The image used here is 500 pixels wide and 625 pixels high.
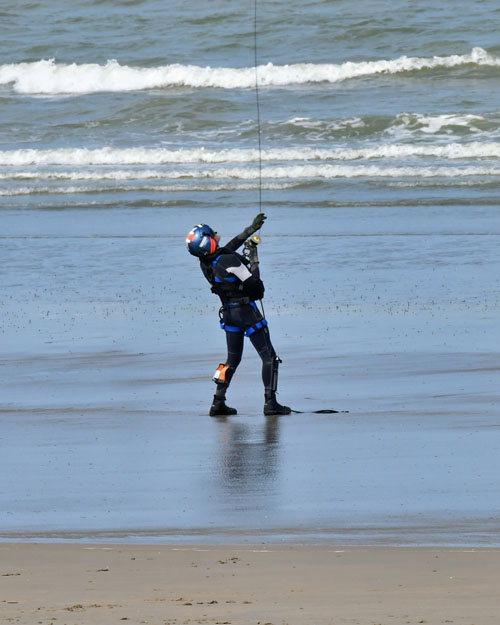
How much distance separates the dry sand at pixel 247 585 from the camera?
4.98m

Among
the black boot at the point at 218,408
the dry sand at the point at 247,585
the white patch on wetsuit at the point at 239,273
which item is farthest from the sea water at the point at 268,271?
the white patch on wetsuit at the point at 239,273

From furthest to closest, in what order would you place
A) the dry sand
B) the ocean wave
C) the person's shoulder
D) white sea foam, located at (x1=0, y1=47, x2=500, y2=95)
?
white sea foam, located at (x1=0, y1=47, x2=500, y2=95) → the ocean wave → the person's shoulder → the dry sand

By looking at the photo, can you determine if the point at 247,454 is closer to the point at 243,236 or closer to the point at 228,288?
the point at 228,288

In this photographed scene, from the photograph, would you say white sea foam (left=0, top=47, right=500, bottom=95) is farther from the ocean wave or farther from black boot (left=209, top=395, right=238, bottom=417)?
black boot (left=209, top=395, right=238, bottom=417)

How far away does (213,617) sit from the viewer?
498 cm

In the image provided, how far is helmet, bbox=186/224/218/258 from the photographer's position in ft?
30.2

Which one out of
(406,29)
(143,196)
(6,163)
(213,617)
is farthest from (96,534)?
(406,29)

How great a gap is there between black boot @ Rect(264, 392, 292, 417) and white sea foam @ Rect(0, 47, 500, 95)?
29962 millimetres

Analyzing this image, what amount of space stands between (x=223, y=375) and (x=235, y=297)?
57 cm

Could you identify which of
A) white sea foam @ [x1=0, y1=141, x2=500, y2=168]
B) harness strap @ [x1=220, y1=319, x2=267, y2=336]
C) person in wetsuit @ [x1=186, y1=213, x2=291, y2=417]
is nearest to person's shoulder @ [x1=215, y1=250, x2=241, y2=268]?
person in wetsuit @ [x1=186, y1=213, x2=291, y2=417]

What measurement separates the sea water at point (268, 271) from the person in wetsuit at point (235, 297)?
13.6 inches

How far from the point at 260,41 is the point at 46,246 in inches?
1012

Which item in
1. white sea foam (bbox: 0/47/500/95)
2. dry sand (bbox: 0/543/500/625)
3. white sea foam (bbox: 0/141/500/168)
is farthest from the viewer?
white sea foam (bbox: 0/47/500/95)

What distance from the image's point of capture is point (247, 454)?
805 centimetres
